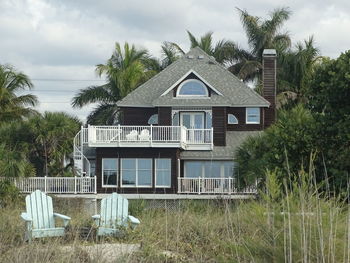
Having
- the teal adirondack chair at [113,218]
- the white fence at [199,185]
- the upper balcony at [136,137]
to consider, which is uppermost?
the upper balcony at [136,137]

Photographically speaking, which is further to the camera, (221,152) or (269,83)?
(269,83)

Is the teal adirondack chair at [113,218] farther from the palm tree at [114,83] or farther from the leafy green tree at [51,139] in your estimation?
the palm tree at [114,83]

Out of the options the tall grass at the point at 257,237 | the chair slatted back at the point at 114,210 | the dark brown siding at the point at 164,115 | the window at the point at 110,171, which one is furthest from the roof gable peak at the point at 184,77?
the tall grass at the point at 257,237

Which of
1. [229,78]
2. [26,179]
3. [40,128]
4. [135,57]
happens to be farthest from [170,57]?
[26,179]

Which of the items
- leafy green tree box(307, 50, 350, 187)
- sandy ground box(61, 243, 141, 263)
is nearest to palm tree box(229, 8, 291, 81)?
leafy green tree box(307, 50, 350, 187)

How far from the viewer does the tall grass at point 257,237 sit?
7387 millimetres

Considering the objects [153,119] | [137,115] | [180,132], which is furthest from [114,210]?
[137,115]

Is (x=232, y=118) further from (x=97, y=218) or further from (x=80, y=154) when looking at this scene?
(x=97, y=218)

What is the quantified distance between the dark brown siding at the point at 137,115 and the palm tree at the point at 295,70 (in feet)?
27.1

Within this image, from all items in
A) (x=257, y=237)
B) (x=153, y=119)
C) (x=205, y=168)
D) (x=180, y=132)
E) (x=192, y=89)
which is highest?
(x=192, y=89)

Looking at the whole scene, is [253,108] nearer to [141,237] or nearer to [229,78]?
[229,78]

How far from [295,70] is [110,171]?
14693 millimetres

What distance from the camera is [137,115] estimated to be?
4119 centimetres

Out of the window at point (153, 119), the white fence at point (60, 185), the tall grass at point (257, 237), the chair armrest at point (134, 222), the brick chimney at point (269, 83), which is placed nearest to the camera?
the tall grass at point (257, 237)
